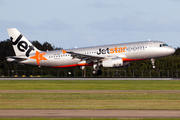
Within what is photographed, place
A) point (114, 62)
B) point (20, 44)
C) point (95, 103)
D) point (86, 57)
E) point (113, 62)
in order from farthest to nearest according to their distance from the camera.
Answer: point (20, 44) < point (86, 57) < point (113, 62) < point (114, 62) < point (95, 103)

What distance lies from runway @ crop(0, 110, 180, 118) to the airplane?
35.8 metres

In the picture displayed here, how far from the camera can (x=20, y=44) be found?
2381 inches

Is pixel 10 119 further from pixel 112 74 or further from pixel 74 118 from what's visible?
pixel 112 74

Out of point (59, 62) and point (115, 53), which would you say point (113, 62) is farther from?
point (59, 62)

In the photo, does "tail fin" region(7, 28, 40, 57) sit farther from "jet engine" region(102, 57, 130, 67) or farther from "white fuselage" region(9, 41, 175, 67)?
"jet engine" region(102, 57, 130, 67)

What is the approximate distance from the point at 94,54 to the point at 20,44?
15144 mm

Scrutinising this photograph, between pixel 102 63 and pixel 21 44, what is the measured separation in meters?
17.1

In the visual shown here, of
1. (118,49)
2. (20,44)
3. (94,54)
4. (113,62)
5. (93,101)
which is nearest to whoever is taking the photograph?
(93,101)

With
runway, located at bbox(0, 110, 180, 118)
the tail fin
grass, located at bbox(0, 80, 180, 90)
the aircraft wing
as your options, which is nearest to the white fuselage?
the aircraft wing

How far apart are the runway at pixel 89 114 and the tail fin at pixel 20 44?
44.1 metres

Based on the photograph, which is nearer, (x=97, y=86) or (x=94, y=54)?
(x=97, y=86)

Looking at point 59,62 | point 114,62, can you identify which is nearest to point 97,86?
point 114,62

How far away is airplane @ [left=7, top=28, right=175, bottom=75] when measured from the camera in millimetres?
52719

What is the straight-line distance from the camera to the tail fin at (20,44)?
60.2 meters
